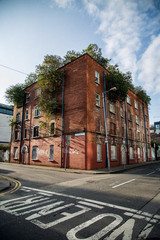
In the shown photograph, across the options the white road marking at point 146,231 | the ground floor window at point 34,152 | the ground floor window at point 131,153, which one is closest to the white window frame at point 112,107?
the ground floor window at point 131,153

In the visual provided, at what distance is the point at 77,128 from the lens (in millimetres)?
16688

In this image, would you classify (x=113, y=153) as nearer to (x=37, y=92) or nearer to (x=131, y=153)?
(x=131, y=153)

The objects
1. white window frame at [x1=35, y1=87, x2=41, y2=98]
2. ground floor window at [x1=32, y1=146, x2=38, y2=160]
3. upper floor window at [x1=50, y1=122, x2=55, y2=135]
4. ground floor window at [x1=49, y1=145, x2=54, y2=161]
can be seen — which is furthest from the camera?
white window frame at [x1=35, y1=87, x2=41, y2=98]

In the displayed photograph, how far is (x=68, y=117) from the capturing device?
1794 cm

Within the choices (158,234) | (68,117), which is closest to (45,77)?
(68,117)

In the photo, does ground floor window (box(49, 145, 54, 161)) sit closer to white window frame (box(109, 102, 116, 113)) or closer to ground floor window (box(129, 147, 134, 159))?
white window frame (box(109, 102, 116, 113))

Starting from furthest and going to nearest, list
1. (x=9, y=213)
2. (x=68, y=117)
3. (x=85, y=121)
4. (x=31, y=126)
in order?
1. (x=31, y=126)
2. (x=68, y=117)
3. (x=85, y=121)
4. (x=9, y=213)

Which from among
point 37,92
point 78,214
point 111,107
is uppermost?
point 37,92

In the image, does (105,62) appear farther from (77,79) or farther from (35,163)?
(35,163)

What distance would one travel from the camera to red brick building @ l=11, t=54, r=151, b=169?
16.3m

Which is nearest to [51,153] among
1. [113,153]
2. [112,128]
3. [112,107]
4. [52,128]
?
[52,128]

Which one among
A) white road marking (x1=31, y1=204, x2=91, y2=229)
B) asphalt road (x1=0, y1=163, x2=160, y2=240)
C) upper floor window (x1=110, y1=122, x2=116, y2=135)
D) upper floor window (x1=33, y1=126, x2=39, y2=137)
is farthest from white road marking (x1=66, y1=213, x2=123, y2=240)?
upper floor window (x1=33, y1=126, x2=39, y2=137)

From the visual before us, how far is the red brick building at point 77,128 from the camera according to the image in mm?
16344

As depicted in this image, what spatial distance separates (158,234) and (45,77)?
2012 centimetres
